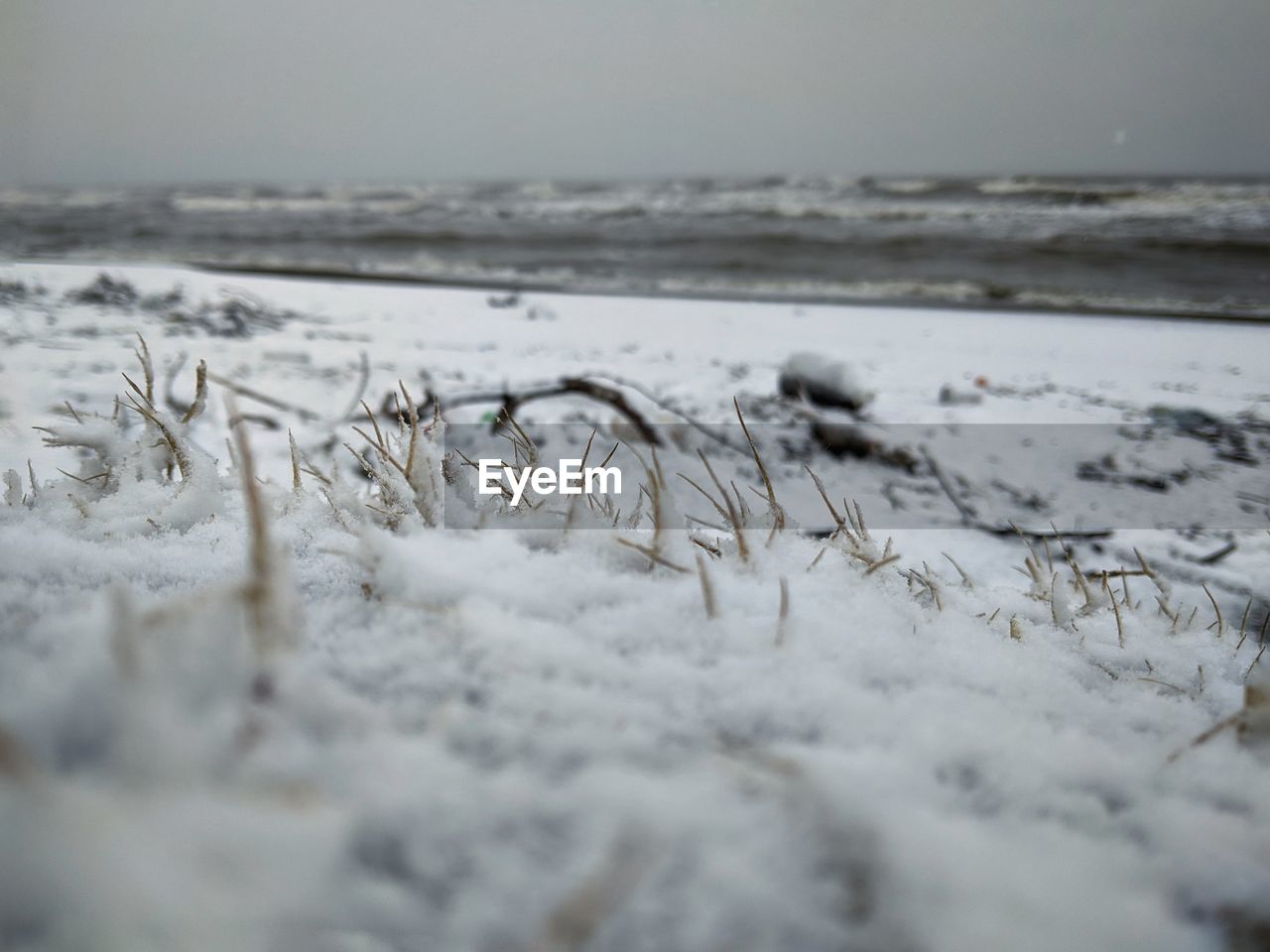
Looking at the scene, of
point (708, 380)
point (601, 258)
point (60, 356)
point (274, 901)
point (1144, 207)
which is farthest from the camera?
point (1144, 207)

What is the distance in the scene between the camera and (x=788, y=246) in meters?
12.3

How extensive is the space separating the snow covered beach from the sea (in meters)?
8.26

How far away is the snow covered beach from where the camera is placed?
0.32 m

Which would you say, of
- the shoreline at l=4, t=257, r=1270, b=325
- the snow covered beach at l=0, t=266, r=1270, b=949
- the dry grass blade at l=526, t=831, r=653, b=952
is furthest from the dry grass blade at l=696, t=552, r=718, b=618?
the shoreline at l=4, t=257, r=1270, b=325

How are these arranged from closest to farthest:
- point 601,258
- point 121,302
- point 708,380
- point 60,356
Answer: point 60,356 < point 708,380 < point 121,302 < point 601,258

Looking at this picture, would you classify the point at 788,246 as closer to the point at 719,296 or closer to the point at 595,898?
the point at 719,296

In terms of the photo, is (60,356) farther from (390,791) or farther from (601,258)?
(601,258)

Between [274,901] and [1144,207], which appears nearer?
[274,901]

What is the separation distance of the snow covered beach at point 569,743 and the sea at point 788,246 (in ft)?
27.1

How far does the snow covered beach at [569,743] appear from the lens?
0.32 meters

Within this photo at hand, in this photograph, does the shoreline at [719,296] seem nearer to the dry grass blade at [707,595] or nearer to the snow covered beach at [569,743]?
the snow covered beach at [569,743]

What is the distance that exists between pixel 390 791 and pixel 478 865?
0.20ft

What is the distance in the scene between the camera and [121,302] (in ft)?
17.5

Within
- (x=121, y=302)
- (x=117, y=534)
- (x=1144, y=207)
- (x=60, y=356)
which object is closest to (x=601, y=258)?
(x=121, y=302)
